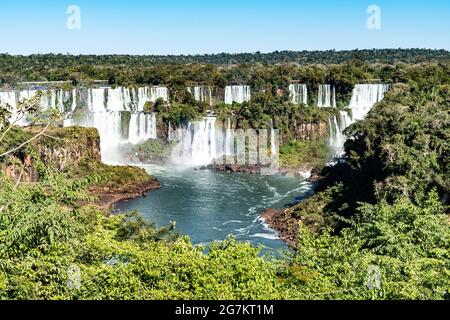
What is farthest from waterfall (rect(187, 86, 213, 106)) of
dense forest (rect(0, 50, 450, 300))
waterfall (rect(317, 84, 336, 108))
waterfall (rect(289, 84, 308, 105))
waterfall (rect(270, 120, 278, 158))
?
dense forest (rect(0, 50, 450, 300))

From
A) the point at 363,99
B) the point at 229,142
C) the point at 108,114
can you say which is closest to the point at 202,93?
the point at 229,142

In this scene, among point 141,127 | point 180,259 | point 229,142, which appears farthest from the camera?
Result: point 141,127

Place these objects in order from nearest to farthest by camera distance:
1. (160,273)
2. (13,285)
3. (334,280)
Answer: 1. (13,285)
2. (160,273)
3. (334,280)

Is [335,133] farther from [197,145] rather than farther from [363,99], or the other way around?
[197,145]

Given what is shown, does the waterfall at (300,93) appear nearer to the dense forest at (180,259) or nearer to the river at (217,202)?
the river at (217,202)
